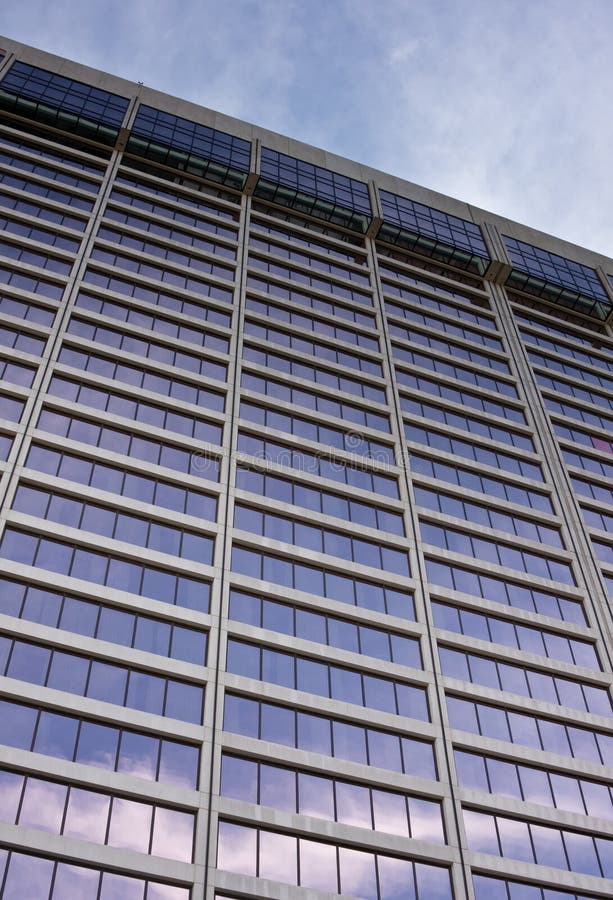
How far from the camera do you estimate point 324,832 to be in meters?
31.4

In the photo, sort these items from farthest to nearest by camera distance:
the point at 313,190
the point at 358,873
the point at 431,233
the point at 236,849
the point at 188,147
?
the point at 431,233 < the point at 313,190 < the point at 188,147 < the point at 358,873 < the point at 236,849

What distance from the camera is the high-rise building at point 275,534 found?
31.1m

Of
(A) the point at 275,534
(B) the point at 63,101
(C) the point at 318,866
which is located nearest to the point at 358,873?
(C) the point at 318,866

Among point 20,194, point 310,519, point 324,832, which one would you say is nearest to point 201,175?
point 20,194

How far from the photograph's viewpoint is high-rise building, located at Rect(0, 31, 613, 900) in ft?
102

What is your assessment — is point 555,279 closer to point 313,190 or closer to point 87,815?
point 313,190

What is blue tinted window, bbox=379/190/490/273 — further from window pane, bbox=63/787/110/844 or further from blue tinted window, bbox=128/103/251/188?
window pane, bbox=63/787/110/844

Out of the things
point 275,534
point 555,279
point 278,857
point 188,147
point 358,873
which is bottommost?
point 358,873

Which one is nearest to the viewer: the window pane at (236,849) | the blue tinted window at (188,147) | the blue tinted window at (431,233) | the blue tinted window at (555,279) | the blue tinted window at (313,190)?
the window pane at (236,849)

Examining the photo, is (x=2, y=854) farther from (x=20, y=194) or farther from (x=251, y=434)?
(x=20, y=194)

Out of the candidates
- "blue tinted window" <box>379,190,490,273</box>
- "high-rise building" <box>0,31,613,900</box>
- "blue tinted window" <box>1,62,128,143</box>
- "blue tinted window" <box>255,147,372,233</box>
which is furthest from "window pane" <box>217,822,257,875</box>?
"blue tinted window" <box>1,62,128,143</box>

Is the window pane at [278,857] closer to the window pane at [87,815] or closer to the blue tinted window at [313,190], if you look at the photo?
the window pane at [87,815]

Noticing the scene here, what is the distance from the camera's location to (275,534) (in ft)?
135

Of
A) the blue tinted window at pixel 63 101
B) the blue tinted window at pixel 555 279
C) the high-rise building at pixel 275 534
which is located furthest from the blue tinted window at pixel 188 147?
the blue tinted window at pixel 555 279
